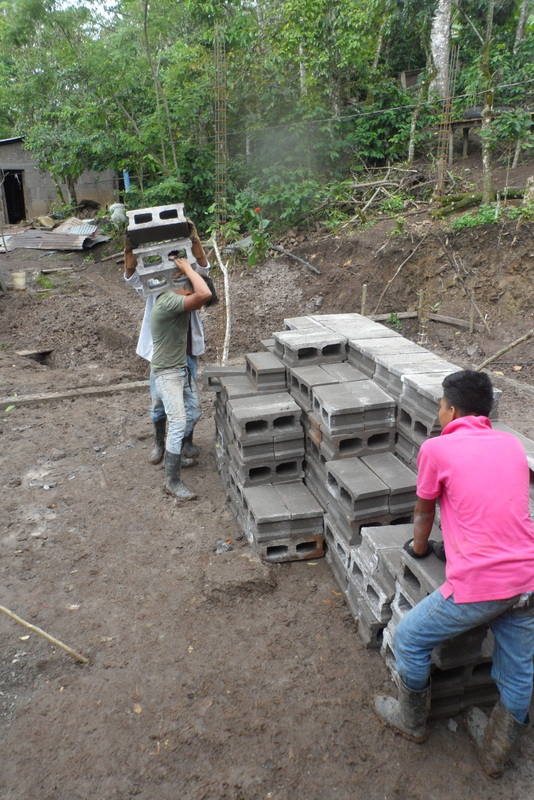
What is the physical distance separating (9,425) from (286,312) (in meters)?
6.71

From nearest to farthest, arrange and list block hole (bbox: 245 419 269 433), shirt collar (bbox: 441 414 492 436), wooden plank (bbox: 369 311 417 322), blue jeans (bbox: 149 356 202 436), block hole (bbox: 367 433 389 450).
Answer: shirt collar (bbox: 441 414 492 436)
block hole (bbox: 367 433 389 450)
block hole (bbox: 245 419 269 433)
blue jeans (bbox: 149 356 202 436)
wooden plank (bbox: 369 311 417 322)

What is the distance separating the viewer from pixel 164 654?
3777 mm

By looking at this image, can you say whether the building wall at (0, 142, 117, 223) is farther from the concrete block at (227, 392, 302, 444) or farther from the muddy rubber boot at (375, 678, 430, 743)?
the muddy rubber boot at (375, 678, 430, 743)

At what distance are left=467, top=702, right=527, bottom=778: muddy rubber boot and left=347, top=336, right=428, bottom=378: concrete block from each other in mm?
2846

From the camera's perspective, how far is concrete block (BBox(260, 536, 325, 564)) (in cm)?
463

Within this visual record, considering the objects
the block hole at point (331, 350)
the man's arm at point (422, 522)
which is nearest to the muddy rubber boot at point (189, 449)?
the block hole at point (331, 350)

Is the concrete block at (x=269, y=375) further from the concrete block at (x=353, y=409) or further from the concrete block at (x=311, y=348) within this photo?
the concrete block at (x=353, y=409)

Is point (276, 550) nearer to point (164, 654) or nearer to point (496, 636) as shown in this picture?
point (164, 654)

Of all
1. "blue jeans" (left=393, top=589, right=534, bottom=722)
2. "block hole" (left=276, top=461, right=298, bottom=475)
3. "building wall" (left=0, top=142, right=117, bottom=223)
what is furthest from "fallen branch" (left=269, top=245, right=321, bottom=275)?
"building wall" (left=0, top=142, right=117, bottom=223)

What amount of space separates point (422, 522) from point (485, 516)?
0.41 meters

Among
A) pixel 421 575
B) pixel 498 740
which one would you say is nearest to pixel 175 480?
pixel 421 575

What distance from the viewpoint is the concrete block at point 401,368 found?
4.61 m

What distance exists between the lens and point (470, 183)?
14.2 metres

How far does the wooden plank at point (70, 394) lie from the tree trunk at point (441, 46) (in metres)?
13.9
